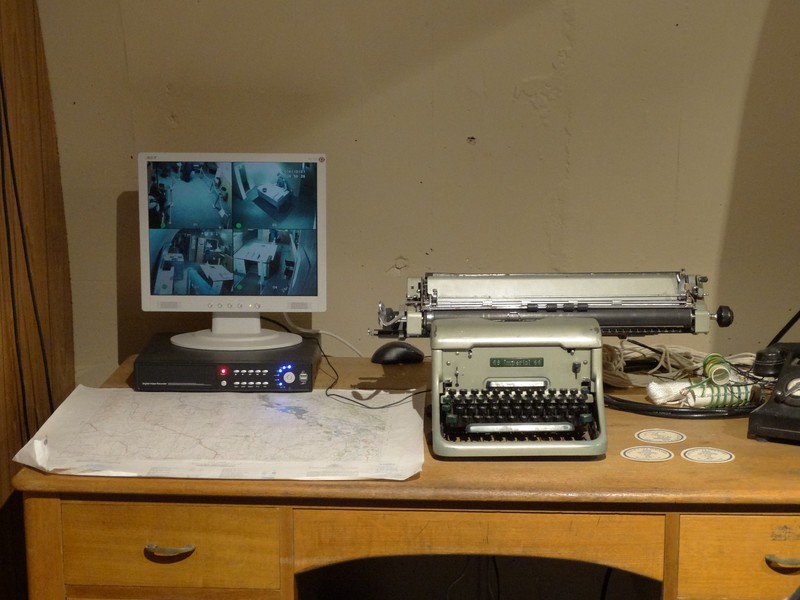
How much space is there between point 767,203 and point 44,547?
5.40 feet

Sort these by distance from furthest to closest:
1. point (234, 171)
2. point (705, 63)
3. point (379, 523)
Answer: point (705, 63) → point (234, 171) → point (379, 523)

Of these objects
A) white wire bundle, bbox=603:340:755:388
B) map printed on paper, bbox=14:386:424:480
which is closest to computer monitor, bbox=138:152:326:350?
map printed on paper, bbox=14:386:424:480

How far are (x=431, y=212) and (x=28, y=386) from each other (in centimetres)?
96

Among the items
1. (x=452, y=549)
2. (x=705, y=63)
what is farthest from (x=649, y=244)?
(x=452, y=549)

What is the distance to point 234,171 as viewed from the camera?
1.65 metres

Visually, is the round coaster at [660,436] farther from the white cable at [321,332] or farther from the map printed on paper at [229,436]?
the white cable at [321,332]

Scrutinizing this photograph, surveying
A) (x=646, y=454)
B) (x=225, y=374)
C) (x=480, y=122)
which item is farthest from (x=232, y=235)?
(x=646, y=454)

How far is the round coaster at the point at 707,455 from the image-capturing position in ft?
4.16

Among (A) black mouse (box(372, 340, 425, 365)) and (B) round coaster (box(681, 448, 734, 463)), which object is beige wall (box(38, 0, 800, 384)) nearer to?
(A) black mouse (box(372, 340, 425, 365))

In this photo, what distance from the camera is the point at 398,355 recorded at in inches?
71.4

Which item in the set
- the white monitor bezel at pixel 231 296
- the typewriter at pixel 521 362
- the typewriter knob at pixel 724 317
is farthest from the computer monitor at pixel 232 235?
the typewriter knob at pixel 724 317

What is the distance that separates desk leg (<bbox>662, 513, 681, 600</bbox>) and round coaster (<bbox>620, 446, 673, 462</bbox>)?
109mm

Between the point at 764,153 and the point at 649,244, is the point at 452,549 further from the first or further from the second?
the point at 764,153

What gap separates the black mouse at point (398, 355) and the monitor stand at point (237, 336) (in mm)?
202
